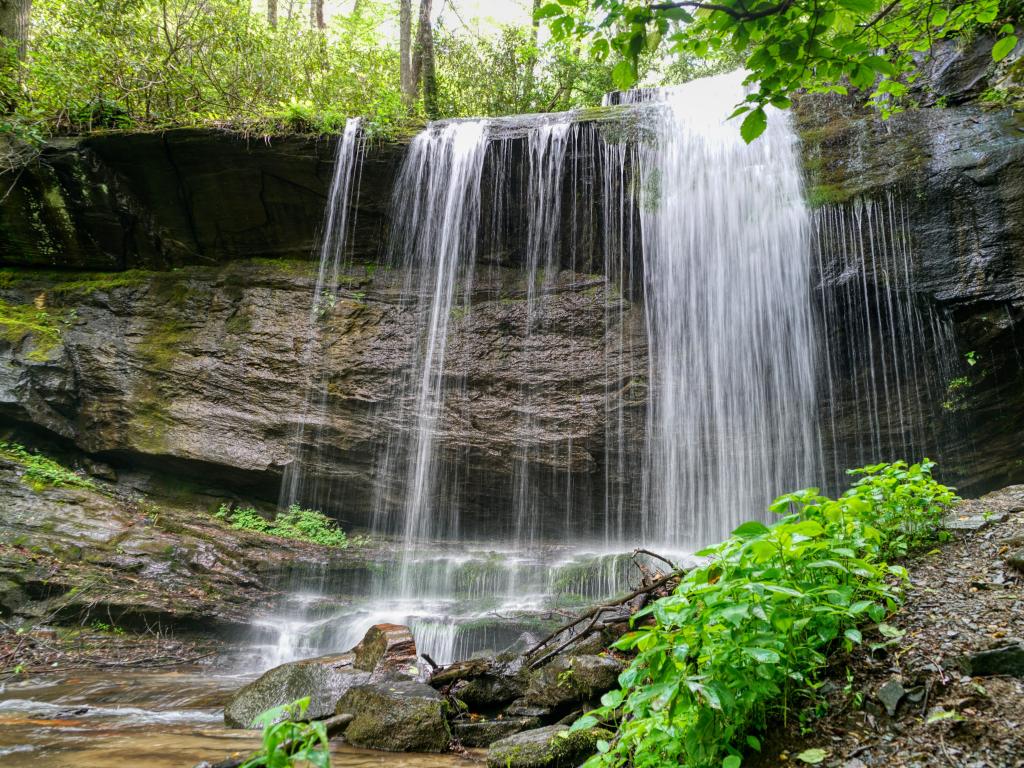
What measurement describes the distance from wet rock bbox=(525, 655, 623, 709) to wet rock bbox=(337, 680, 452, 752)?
629 millimetres

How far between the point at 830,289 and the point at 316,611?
8.97 m

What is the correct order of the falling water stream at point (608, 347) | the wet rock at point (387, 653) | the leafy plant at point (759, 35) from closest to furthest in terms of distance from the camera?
the leafy plant at point (759, 35) < the wet rock at point (387, 653) < the falling water stream at point (608, 347)

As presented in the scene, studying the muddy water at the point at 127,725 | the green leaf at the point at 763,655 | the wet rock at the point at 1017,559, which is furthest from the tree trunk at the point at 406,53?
the green leaf at the point at 763,655

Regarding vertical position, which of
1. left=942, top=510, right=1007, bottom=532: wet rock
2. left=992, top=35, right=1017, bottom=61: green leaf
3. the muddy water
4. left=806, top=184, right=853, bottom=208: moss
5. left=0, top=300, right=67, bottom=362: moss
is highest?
left=806, top=184, right=853, bottom=208: moss

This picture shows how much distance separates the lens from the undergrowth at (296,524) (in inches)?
400

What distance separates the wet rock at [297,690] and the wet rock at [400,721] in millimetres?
665

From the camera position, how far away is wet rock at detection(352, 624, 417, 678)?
16.9 ft

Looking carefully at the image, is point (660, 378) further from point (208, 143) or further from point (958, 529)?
point (208, 143)

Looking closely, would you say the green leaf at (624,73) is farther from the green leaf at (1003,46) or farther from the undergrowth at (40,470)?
the undergrowth at (40,470)

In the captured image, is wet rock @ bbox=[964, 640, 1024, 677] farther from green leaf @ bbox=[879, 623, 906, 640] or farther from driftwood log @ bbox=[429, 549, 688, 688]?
driftwood log @ bbox=[429, 549, 688, 688]

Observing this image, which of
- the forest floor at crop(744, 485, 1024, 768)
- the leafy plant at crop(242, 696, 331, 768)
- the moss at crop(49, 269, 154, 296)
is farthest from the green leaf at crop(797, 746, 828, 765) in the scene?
the moss at crop(49, 269, 154, 296)

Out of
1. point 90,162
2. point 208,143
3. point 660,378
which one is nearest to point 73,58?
point 90,162

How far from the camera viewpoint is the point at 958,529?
3484 mm

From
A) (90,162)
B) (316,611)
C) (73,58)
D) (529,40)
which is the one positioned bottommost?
(316,611)
